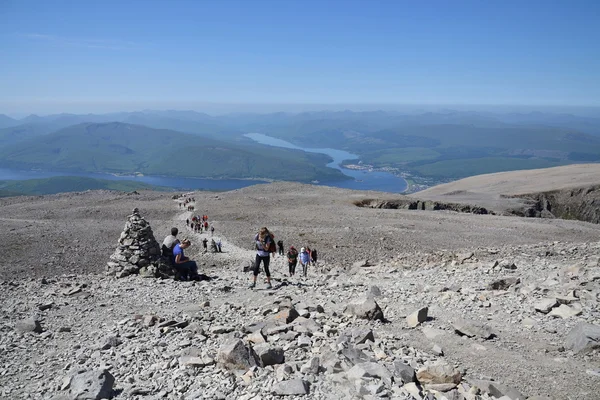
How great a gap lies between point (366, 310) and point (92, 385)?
6.74m

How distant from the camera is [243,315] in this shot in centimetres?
1181

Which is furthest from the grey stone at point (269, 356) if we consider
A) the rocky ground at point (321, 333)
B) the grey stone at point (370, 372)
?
the grey stone at point (370, 372)

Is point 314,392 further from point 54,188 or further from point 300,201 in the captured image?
point 54,188

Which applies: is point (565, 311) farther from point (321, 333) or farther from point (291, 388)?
point (291, 388)

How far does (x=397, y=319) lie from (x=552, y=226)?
31694mm

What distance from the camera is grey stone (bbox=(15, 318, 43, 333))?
10.8m

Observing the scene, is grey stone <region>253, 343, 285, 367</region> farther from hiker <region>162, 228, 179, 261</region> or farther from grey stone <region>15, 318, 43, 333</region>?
hiker <region>162, 228, 179, 261</region>

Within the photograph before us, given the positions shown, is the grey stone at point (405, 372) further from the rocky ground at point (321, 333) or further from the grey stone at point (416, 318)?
the grey stone at point (416, 318)

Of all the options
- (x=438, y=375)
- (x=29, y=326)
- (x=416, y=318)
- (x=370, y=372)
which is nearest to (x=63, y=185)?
(x=29, y=326)

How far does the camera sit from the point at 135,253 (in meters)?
17.4

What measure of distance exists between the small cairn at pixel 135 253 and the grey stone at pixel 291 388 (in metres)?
11.4

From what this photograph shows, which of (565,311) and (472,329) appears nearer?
(472,329)

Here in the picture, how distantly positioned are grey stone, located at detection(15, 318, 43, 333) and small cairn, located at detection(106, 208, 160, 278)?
19.5 feet

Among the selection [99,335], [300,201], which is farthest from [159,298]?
[300,201]
